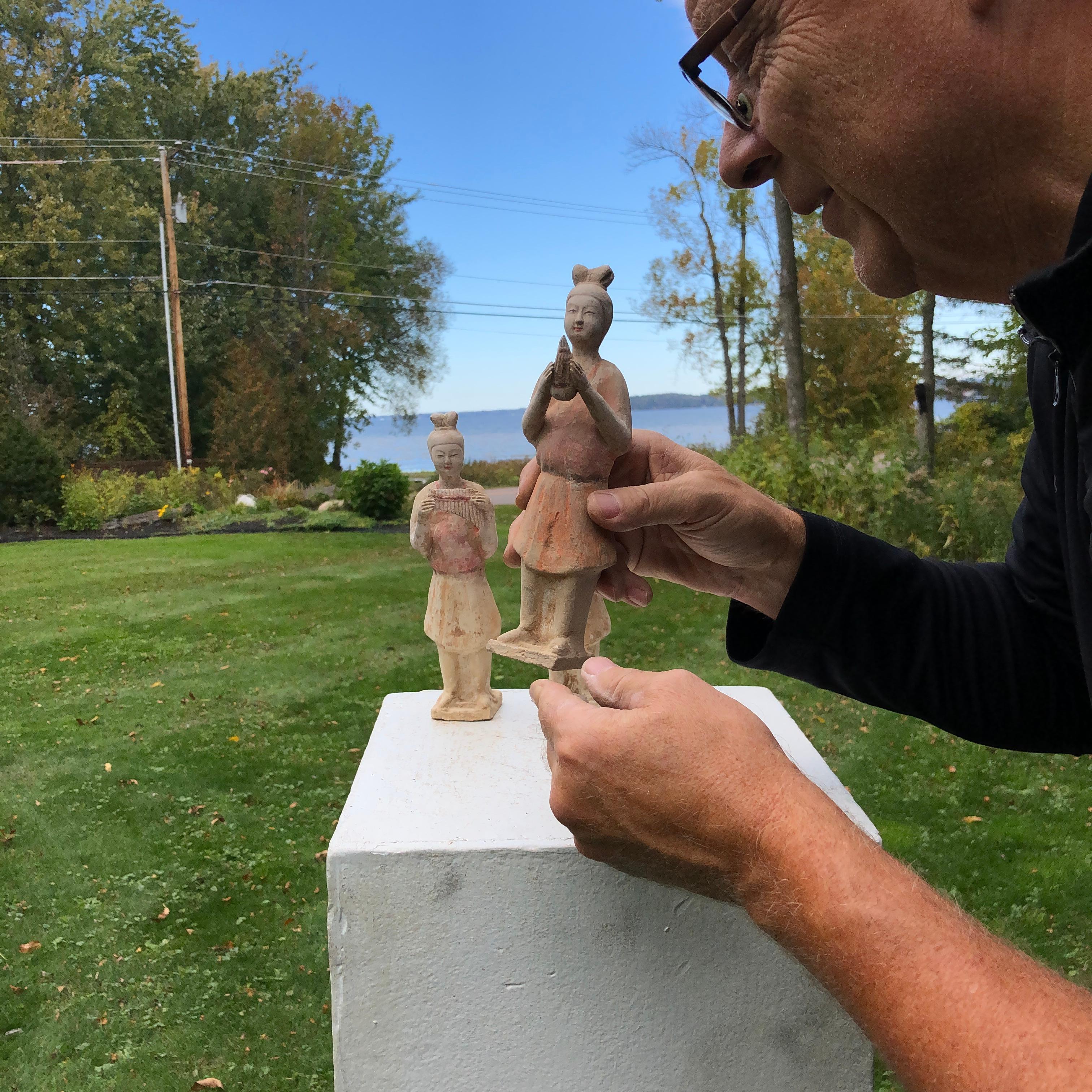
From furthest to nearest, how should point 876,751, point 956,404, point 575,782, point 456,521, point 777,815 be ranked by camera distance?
point 956,404, point 876,751, point 456,521, point 575,782, point 777,815

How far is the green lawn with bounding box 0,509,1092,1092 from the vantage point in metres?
3.05

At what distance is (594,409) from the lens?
208 centimetres

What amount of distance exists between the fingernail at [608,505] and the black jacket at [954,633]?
0.46 meters

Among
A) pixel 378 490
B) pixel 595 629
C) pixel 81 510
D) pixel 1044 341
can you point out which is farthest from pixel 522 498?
pixel 81 510

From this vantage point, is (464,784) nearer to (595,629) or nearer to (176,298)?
(595,629)

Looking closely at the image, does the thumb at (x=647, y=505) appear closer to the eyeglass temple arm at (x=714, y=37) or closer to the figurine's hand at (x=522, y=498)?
the figurine's hand at (x=522, y=498)

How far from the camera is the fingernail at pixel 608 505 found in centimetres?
199

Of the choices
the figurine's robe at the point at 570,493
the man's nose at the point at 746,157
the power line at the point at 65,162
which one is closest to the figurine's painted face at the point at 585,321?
the figurine's robe at the point at 570,493

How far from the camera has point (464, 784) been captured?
8.25 ft

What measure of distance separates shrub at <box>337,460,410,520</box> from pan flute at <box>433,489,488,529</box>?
348 inches

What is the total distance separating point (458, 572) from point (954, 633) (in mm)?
1836

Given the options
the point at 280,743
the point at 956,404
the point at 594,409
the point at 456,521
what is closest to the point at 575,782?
the point at 594,409

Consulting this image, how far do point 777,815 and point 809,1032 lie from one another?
1.17m

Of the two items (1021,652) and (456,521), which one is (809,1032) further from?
(456,521)
